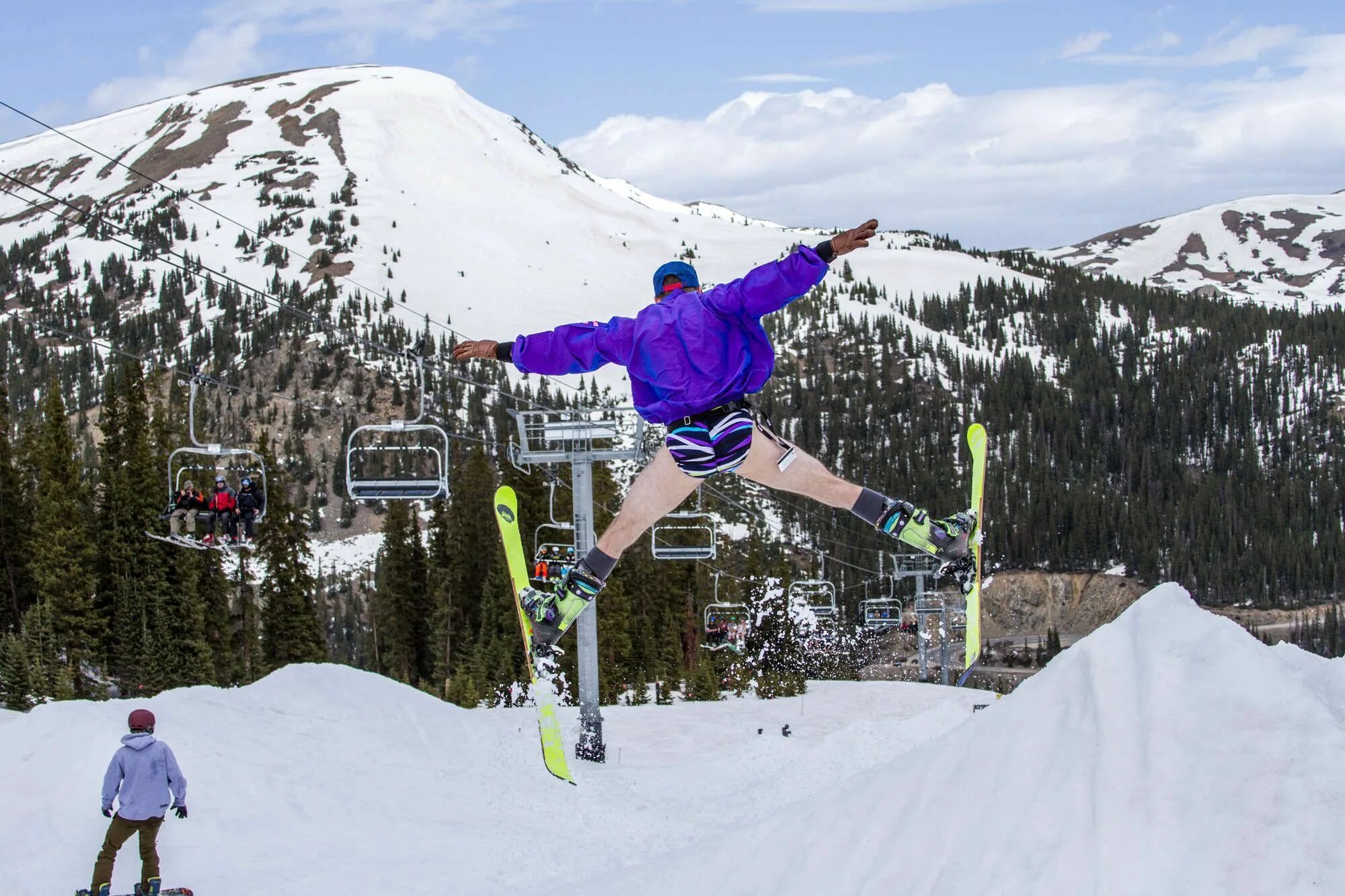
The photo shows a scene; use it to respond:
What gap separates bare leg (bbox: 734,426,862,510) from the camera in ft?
23.1

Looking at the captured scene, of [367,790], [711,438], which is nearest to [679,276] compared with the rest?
[711,438]

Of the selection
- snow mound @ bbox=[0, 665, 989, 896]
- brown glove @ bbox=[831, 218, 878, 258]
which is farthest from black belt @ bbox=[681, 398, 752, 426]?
snow mound @ bbox=[0, 665, 989, 896]

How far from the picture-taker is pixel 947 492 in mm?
145250

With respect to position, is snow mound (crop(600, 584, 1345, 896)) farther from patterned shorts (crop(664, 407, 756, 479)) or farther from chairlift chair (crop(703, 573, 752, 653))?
chairlift chair (crop(703, 573, 752, 653))

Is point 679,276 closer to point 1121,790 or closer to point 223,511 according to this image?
point 1121,790

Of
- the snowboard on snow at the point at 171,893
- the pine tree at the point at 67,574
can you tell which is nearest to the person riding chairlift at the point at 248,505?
the snowboard on snow at the point at 171,893

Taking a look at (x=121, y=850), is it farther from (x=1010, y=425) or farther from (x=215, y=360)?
(x=215, y=360)

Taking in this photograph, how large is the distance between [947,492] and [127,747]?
14146 cm

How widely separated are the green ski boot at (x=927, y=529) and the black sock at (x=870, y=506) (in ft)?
0.17

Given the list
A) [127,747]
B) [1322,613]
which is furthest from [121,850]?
[1322,613]

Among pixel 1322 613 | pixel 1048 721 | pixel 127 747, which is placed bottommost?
pixel 1322 613

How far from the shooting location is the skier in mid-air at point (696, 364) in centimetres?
637

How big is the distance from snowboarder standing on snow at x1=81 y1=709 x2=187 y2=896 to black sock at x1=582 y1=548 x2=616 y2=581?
12.8 feet

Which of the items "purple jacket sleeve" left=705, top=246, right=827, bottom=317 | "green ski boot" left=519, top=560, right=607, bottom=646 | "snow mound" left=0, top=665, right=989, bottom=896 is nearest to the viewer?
"purple jacket sleeve" left=705, top=246, right=827, bottom=317
